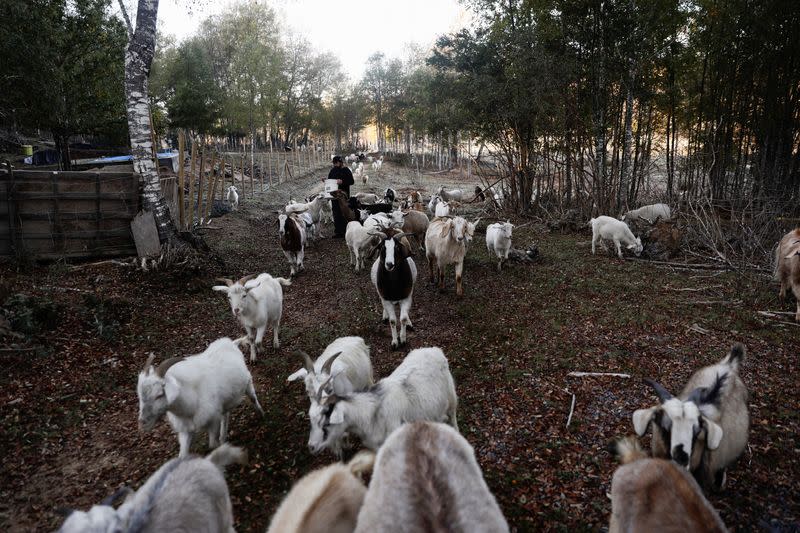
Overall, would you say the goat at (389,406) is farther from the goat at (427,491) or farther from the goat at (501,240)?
the goat at (501,240)

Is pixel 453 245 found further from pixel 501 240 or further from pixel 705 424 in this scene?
pixel 705 424

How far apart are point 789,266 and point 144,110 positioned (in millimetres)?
11517

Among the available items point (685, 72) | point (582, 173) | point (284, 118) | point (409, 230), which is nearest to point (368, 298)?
point (409, 230)

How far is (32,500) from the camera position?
3773 millimetres

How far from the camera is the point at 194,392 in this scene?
4.09 m

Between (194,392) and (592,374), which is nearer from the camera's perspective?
(194,392)

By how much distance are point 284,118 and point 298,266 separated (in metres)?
39.3

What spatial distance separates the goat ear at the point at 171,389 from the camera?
3836 millimetres

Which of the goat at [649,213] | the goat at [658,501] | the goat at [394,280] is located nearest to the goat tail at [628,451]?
the goat at [658,501]

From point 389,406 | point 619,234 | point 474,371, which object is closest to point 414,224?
point 619,234

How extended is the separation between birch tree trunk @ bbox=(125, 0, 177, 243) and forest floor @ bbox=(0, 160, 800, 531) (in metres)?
1.42

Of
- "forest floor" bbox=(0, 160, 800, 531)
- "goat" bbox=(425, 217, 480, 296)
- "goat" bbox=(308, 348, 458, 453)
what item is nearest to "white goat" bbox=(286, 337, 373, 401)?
"goat" bbox=(308, 348, 458, 453)

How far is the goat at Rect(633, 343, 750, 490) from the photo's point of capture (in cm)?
314

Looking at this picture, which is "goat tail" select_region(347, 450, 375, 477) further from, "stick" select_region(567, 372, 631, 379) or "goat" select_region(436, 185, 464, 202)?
"goat" select_region(436, 185, 464, 202)
